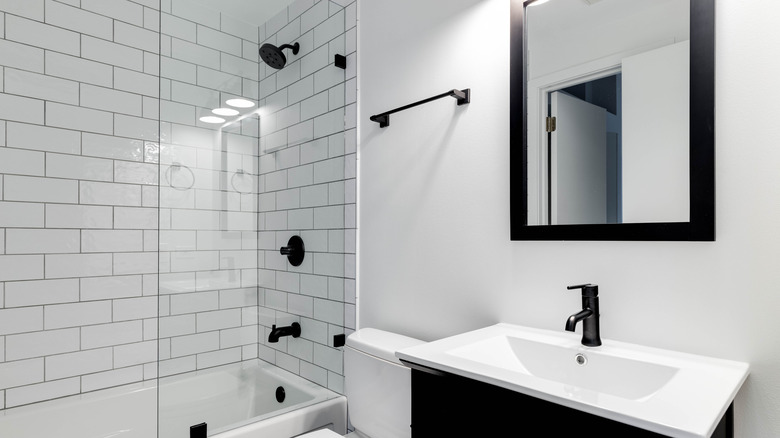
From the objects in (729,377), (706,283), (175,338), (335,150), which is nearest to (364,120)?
(335,150)

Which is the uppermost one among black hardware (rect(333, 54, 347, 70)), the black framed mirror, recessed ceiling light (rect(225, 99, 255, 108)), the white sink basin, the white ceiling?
the white ceiling

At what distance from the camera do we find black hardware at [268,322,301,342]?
1955 millimetres

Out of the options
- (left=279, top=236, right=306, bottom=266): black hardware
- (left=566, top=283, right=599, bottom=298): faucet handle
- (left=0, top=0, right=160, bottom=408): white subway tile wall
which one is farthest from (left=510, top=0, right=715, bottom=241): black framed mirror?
(left=0, top=0, right=160, bottom=408): white subway tile wall

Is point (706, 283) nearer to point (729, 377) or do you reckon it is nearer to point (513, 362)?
point (729, 377)

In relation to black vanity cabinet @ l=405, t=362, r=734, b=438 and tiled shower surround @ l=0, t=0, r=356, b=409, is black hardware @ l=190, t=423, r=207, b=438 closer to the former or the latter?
tiled shower surround @ l=0, t=0, r=356, b=409

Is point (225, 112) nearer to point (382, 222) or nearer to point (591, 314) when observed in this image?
point (382, 222)

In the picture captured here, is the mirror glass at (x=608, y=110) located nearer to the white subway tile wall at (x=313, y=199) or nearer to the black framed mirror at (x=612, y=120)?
the black framed mirror at (x=612, y=120)

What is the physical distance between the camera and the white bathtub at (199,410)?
159 cm

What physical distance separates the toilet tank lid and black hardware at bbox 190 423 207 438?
0.59 meters

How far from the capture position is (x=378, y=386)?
1.69 meters

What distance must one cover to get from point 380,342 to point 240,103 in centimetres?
114

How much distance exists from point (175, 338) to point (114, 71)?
138 cm

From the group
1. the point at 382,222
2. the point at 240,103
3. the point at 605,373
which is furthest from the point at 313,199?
the point at 605,373

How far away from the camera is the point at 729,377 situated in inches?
33.8
